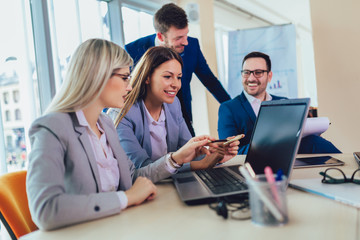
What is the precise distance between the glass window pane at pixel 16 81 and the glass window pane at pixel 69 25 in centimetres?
20

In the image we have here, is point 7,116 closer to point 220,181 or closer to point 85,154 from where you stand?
point 85,154

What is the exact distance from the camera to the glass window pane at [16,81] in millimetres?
2207

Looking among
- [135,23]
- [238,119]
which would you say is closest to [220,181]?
[238,119]

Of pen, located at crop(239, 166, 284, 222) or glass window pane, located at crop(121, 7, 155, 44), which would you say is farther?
glass window pane, located at crop(121, 7, 155, 44)

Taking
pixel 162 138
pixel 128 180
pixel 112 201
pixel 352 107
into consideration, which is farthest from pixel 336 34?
pixel 112 201

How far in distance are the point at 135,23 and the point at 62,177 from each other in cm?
295

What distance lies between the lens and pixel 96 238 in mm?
726

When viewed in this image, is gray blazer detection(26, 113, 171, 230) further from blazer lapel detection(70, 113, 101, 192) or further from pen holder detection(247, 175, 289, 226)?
pen holder detection(247, 175, 289, 226)

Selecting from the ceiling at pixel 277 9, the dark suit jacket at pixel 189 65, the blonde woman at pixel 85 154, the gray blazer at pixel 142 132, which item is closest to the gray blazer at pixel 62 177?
the blonde woman at pixel 85 154

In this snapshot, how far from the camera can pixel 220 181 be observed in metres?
1.10

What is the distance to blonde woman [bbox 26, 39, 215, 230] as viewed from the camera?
831mm

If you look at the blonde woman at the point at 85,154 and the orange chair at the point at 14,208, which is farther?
the orange chair at the point at 14,208

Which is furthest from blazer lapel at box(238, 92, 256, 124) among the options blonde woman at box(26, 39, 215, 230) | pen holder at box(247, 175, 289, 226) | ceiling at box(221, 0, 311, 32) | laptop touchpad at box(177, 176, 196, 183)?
ceiling at box(221, 0, 311, 32)

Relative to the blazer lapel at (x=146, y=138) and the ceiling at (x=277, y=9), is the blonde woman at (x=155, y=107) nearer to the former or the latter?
the blazer lapel at (x=146, y=138)
